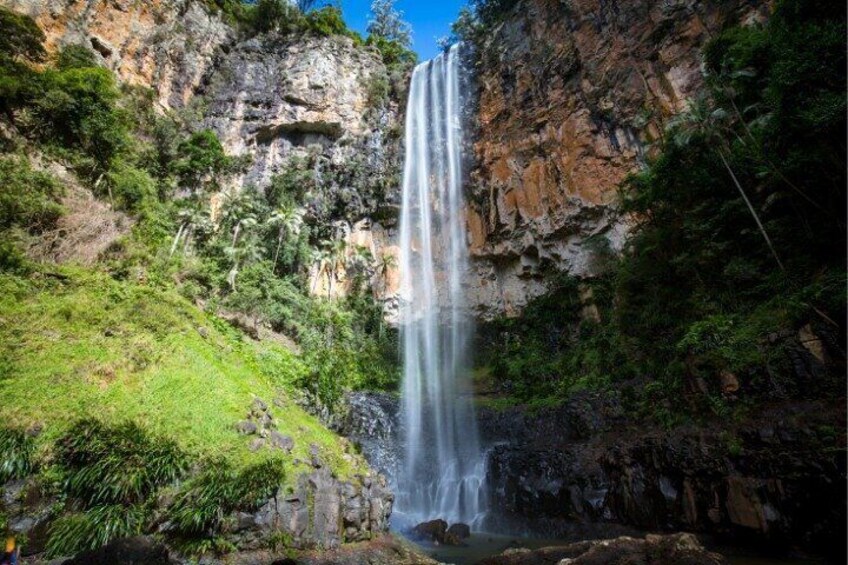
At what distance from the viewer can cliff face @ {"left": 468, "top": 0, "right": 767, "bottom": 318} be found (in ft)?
70.7

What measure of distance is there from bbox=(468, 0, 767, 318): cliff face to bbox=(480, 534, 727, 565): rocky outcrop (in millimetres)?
17238

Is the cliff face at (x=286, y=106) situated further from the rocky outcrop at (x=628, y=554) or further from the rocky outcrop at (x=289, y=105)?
the rocky outcrop at (x=628, y=554)

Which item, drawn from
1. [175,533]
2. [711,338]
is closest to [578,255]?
[711,338]

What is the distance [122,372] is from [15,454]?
305cm

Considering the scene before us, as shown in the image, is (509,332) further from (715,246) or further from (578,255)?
(715,246)

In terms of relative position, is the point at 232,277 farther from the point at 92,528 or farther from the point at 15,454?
the point at 92,528

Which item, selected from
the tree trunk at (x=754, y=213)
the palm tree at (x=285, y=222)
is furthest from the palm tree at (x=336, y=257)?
the tree trunk at (x=754, y=213)

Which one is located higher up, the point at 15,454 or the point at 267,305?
the point at 267,305

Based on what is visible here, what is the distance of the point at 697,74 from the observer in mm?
20391

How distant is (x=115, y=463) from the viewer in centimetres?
802

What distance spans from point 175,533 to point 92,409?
11.0ft

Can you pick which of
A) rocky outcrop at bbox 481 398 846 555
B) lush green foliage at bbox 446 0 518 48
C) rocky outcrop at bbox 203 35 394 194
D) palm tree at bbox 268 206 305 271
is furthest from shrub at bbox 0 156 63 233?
lush green foliage at bbox 446 0 518 48

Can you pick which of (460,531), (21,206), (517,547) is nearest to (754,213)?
(517,547)

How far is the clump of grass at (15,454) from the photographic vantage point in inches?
292
